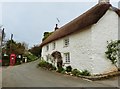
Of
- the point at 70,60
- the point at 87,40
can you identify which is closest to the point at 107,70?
the point at 87,40

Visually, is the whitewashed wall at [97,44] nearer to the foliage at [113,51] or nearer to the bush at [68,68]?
the foliage at [113,51]

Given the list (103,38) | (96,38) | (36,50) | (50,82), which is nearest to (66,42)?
(96,38)

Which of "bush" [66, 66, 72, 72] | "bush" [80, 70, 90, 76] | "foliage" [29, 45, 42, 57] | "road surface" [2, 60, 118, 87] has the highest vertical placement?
"foliage" [29, 45, 42, 57]

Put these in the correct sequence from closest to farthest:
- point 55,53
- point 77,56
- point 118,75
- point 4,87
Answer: point 4,87, point 118,75, point 77,56, point 55,53

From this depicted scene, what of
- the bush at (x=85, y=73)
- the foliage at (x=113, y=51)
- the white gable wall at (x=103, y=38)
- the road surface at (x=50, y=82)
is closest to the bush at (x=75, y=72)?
the bush at (x=85, y=73)

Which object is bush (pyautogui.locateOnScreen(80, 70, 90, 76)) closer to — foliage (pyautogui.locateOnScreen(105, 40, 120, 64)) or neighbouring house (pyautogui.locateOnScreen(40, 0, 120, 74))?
neighbouring house (pyautogui.locateOnScreen(40, 0, 120, 74))

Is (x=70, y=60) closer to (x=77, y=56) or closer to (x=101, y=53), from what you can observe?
(x=77, y=56)

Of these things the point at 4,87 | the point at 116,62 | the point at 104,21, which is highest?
the point at 104,21

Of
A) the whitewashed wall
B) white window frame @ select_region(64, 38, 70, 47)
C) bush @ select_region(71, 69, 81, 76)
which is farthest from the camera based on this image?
white window frame @ select_region(64, 38, 70, 47)

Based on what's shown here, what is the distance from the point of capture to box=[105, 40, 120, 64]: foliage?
63.8 feet

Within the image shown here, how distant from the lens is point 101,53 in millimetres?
19594

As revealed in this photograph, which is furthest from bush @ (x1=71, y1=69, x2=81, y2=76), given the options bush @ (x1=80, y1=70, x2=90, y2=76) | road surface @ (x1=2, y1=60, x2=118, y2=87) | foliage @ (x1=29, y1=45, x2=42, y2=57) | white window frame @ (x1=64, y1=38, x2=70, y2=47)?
foliage @ (x1=29, y1=45, x2=42, y2=57)

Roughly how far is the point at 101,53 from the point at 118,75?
90.3 inches

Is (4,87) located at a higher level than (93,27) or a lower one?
lower
